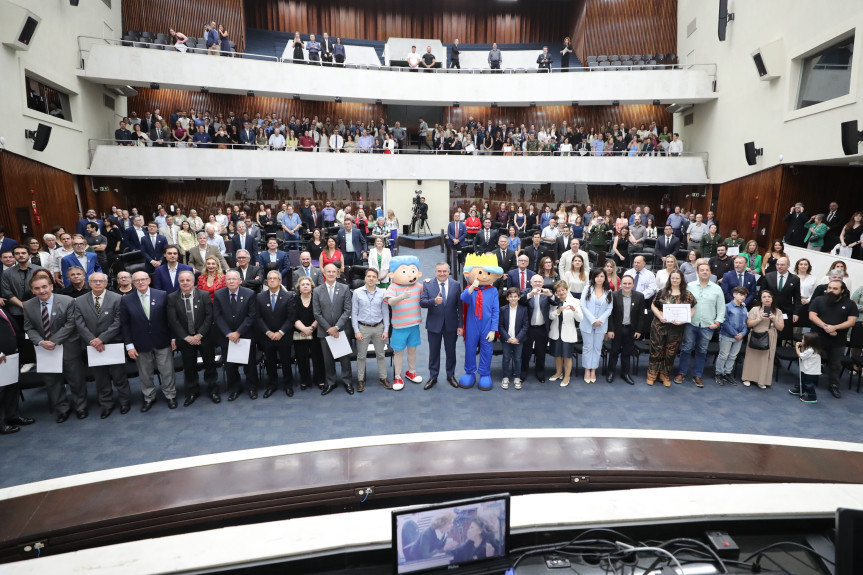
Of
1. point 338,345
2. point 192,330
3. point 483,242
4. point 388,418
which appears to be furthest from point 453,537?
point 483,242

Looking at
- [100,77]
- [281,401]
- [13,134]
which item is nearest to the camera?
[281,401]

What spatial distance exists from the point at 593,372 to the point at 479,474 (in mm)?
4287

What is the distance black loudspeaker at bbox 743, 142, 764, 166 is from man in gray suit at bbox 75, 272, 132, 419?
1526 cm

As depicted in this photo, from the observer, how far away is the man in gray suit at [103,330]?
18.3 ft

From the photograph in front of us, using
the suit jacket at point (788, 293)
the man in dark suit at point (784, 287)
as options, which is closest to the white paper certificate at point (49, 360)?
the man in dark suit at point (784, 287)

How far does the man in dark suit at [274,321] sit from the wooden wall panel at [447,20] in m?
19.2

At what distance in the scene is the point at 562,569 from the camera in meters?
2.01

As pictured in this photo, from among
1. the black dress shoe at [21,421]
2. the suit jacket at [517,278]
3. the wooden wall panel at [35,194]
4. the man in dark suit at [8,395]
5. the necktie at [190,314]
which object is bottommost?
the black dress shoe at [21,421]

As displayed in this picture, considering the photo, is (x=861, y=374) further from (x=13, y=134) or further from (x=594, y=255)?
(x=13, y=134)

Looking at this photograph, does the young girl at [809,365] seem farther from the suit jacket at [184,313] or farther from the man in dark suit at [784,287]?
the suit jacket at [184,313]

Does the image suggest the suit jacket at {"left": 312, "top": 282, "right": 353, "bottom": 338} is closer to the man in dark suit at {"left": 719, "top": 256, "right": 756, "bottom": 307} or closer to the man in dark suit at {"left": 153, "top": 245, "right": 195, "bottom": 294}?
the man in dark suit at {"left": 153, "top": 245, "right": 195, "bottom": 294}

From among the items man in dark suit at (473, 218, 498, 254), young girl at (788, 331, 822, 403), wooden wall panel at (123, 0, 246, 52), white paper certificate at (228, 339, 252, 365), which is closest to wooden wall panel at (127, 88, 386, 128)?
wooden wall panel at (123, 0, 246, 52)

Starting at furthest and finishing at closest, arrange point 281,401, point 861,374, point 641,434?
point 861,374, point 281,401, point 641,434

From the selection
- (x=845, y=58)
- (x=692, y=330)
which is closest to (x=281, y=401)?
(x=692, y=330)
